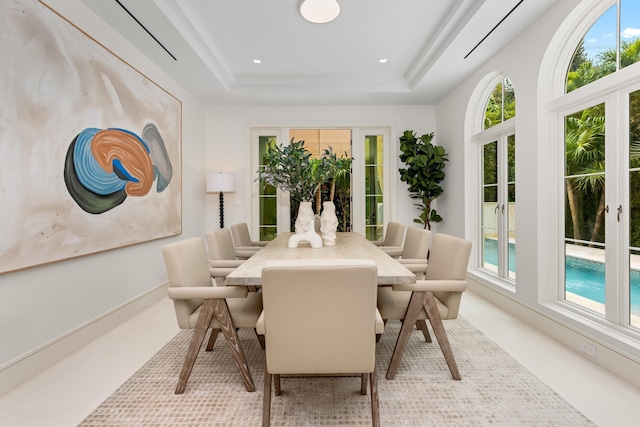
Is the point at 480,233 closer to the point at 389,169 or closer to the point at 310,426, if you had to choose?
the point at 389,169

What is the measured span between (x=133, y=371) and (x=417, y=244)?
2.36m

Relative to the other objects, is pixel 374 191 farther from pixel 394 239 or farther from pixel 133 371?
pixel 133 371

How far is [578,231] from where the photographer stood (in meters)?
2.71

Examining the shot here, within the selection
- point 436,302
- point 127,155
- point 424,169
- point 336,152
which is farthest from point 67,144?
point 336,152

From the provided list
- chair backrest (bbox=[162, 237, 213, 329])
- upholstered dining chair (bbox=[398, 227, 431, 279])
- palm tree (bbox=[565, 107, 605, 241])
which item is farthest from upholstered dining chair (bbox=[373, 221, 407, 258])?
chair backrest (bbox=[162, 237, 213, 329])

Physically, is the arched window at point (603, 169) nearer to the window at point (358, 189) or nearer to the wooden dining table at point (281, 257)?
the wooden dining table at point (281, 257)

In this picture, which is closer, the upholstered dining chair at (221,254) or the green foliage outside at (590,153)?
the green foliage outside at (590,153)

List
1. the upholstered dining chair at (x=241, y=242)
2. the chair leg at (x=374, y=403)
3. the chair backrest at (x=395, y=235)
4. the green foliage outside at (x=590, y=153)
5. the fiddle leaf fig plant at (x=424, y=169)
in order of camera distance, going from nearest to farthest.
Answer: the chair leg at (x=374, y=403) → the green foliage outside at (x=590, y=153) → the upholstered dining chair at (x=241, y=242) → the chair backrest at (x=395, y=235) → the fiddle leaf fig plant at (x=424, y=169)

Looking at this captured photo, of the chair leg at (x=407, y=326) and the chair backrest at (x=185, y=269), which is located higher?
the chair backrest at (x=185, y=269)

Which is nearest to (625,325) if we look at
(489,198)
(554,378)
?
(554,378)

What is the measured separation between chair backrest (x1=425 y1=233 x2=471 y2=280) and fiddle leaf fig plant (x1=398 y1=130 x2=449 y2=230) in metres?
2.70

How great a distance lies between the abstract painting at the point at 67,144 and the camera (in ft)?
6.68

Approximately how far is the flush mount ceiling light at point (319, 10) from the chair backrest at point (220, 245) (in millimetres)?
2118

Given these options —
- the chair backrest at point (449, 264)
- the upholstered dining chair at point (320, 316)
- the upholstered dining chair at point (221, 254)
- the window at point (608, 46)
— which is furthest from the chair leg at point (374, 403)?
the window at point (608, 46)
